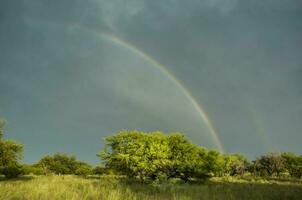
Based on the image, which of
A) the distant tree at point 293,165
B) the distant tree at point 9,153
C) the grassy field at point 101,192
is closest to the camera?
the grassy field at point 101,192

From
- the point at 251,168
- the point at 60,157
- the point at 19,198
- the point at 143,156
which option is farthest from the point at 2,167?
the point at 251,168

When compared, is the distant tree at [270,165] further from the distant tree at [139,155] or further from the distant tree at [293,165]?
the distant tree at [139,155]

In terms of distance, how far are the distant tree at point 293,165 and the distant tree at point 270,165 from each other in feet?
5.50

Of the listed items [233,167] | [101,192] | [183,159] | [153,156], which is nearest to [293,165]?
[233,167]

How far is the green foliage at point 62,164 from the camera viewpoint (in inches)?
3907

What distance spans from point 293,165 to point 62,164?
71125 millimetres

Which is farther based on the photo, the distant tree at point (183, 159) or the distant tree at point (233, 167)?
the distant tree at point (233, 167)

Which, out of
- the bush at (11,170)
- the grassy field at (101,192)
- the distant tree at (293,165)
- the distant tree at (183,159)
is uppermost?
the distant tree at (293,165)

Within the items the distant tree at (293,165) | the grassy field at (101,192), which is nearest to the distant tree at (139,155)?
the grassy field at (101,192)

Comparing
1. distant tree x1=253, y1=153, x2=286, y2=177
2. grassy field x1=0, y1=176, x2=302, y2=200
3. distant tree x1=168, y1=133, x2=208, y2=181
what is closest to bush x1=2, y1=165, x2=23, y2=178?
grassy field x1=0, y1=176, x2=302, y2=200

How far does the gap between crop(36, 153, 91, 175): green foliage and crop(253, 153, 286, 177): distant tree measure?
52651 millimetres

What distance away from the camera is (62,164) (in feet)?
353

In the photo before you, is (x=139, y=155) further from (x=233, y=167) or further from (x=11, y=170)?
(x=233, y=167)

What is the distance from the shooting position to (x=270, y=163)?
9594 centimetres
